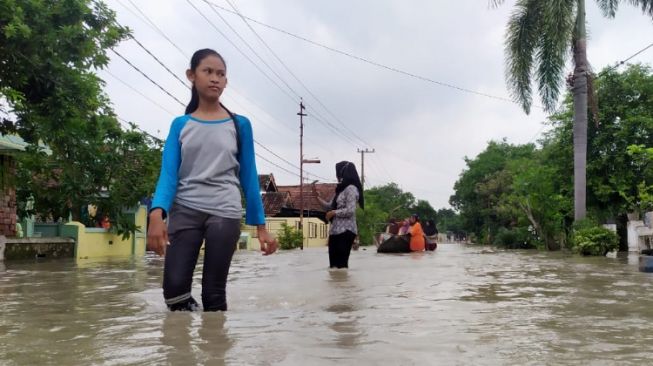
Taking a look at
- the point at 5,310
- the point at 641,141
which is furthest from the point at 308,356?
the point at 641,141

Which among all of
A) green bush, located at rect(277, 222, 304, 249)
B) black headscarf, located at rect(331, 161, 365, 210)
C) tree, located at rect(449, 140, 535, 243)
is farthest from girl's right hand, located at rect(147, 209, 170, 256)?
tree, located at rect(449, 140, 535, 243)

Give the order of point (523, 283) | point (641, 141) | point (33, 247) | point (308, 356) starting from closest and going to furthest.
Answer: point (308, 356) < point (523, 283) < point (33, 247) < point (641, 141)

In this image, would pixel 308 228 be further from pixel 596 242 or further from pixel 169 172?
pixel 169 172

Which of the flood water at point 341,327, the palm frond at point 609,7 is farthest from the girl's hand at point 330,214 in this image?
the palm frond at point 609,7

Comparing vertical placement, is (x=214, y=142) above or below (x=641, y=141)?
below

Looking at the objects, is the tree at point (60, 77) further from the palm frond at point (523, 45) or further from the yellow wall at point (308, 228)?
the yellow wall at point (308, 228)

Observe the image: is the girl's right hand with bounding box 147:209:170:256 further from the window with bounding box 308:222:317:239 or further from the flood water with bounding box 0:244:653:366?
the window with bounding box 308:222:317:239

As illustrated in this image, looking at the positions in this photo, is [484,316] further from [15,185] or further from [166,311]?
[15,185]

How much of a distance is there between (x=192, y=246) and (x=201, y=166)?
466 mm

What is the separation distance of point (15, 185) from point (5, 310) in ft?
33.2

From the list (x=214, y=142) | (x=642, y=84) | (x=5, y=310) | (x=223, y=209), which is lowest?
(x=5, y=310)

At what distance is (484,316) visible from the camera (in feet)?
12.4

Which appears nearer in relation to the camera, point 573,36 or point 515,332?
point 515,332

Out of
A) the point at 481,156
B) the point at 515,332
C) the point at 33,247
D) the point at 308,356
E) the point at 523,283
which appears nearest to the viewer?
the point at 308,356
